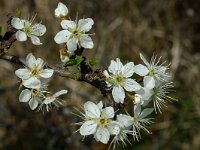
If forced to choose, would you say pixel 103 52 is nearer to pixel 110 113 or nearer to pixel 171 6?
pixel 171 6

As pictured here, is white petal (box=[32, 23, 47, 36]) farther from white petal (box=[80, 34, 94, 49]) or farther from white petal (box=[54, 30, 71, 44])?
white petal (box=[80, 34, 94, 49])

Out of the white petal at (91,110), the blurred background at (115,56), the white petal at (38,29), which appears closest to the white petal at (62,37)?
the white petal at (38,29)

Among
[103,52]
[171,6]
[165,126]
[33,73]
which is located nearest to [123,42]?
[103,52]

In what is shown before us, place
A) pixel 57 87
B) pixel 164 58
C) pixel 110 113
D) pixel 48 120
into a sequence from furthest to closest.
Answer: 1. pixel 164 58
2. pixel 57 87
3. pixel 48 120
4. pixel 110 113

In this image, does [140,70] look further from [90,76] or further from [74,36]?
[74,36]

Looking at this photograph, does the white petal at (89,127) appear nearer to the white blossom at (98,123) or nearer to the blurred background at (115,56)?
the white blossom at (98,123)

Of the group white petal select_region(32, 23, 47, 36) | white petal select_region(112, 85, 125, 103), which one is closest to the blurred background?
white petal select_region(32, 23, 47, 36)

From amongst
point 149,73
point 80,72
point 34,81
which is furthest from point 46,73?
point 149,73
